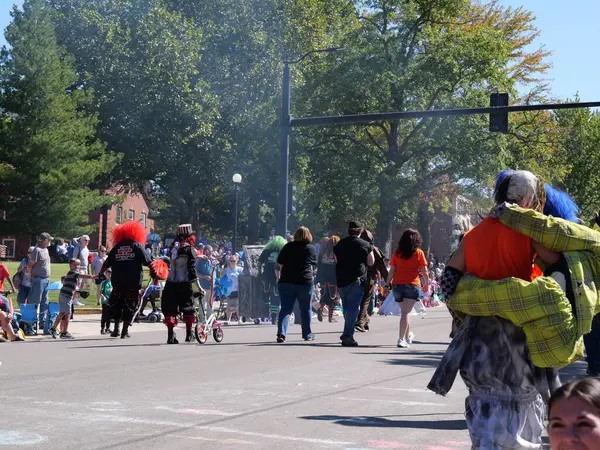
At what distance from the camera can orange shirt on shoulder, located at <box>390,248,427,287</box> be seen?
14.6 meters

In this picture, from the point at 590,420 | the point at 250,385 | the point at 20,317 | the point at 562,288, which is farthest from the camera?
the point at 20,317

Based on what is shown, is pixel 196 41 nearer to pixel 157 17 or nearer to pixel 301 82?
pixel 157 17

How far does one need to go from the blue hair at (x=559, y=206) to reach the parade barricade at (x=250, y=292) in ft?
55.0

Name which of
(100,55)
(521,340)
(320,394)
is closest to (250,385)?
(320,394)

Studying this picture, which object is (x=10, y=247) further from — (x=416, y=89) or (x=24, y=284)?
(x=24, y=284)

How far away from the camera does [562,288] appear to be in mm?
4543

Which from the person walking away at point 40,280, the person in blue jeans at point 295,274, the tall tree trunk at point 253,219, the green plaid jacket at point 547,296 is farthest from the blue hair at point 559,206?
the tall tree trunk at point 253,219

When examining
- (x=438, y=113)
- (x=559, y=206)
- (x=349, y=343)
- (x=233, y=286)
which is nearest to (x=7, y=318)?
Result: (x=349, y=343)

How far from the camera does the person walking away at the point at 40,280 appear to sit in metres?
17.5

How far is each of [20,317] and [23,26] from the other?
27478 millimetres

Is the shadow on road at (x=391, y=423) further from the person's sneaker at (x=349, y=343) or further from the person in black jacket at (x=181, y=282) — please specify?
the person in black jacket at (x=181, y=282)

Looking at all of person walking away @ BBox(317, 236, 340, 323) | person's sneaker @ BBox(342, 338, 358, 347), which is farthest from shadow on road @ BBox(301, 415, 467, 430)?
person walking away @ BBox(317, 236, 340, 323)

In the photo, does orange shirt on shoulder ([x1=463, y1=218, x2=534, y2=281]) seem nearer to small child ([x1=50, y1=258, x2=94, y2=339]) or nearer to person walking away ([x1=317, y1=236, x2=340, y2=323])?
small child ([x1=50, y1=258, x2=94, y2=339])

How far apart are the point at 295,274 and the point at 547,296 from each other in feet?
35.9
